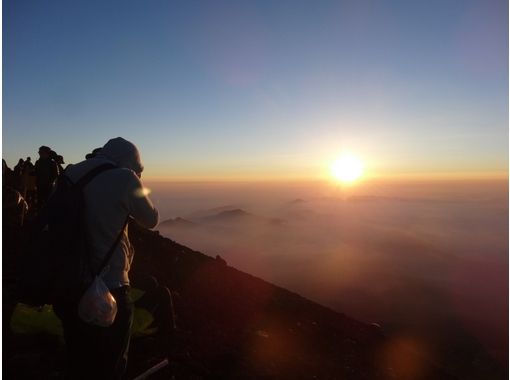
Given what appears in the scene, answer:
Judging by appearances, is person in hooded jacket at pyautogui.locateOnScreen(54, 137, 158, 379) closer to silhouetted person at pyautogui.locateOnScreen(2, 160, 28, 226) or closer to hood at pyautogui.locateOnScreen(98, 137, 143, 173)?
hood at pyautogui.locateOnScreen(98, 137, 143, 173)

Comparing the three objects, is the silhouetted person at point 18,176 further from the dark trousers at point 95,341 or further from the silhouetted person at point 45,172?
the dark trousers at point 95,341

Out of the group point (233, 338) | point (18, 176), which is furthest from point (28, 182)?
point (233, 338)

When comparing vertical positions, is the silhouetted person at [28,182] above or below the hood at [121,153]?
below

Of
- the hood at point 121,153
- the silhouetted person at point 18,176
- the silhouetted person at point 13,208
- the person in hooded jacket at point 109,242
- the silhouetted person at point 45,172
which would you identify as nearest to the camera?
the person in hooded jacket at point 109,242

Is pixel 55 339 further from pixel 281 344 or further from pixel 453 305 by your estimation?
pixel 453 305

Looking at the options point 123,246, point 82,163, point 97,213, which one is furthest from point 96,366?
point 82,163

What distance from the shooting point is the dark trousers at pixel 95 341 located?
9.18ft

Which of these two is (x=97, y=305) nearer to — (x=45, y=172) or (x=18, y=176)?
(x=45, y=172)

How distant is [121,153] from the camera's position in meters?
2.94

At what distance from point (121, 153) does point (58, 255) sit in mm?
783

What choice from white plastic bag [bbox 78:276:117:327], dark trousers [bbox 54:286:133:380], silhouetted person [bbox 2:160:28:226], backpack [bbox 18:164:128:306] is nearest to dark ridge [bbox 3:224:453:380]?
silhouetted person [bbox 2:160:28:226]

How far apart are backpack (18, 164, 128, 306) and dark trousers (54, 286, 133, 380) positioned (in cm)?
16

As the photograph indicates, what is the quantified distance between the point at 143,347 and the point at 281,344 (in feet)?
10.3

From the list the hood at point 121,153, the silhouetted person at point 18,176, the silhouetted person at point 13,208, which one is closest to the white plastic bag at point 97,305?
the hood at point 121,153
